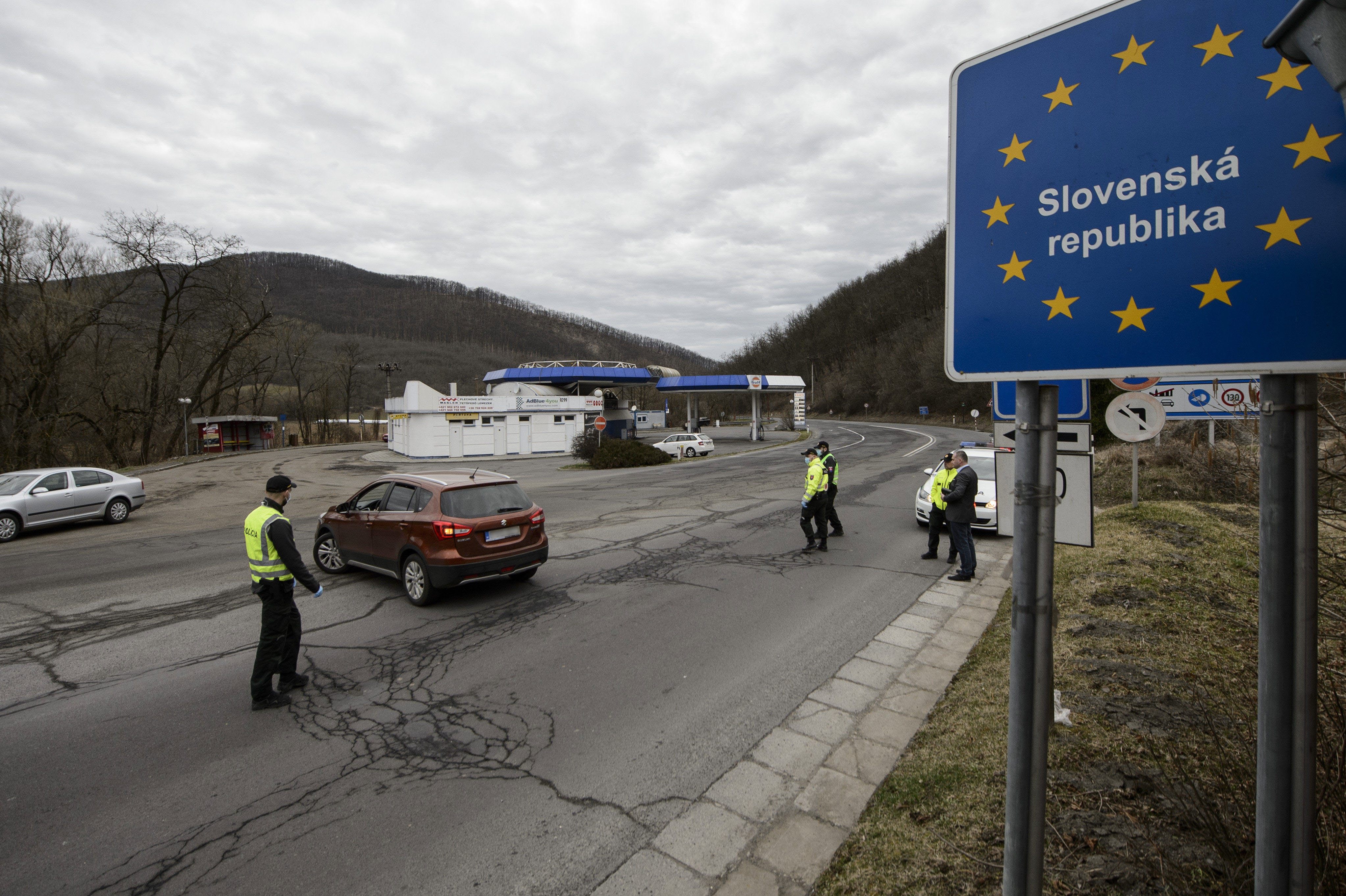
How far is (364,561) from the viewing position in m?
8.77

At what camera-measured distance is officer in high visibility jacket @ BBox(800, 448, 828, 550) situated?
10.4m

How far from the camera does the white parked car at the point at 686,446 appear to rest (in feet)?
113

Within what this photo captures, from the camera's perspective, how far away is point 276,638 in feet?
17.6

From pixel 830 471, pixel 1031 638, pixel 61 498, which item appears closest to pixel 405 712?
pixel 1031 638

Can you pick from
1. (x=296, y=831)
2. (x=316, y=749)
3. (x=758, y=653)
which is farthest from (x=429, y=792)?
(x=758, y=653)

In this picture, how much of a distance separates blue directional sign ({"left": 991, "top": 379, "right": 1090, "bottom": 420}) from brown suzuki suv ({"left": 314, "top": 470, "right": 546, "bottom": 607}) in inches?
249

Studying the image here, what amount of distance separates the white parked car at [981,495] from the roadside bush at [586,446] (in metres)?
18.8

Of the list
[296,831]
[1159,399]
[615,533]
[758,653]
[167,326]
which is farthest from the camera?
[167,326]

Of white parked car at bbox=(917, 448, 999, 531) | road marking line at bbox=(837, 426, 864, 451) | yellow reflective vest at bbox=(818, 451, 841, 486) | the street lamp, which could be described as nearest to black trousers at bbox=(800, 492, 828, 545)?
yellow reflective vest at bbox=(818, 451, 841, 486)

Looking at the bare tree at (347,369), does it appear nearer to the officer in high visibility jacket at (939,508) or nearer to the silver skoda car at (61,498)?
the silver skoda car at (61,498)

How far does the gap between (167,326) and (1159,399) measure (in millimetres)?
52384

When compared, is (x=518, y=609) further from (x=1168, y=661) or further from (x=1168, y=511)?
(x=1168, y=511)

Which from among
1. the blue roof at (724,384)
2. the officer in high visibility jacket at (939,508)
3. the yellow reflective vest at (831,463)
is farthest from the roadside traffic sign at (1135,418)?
the blue roof at (724,384)

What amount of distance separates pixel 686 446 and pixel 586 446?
6.18m
